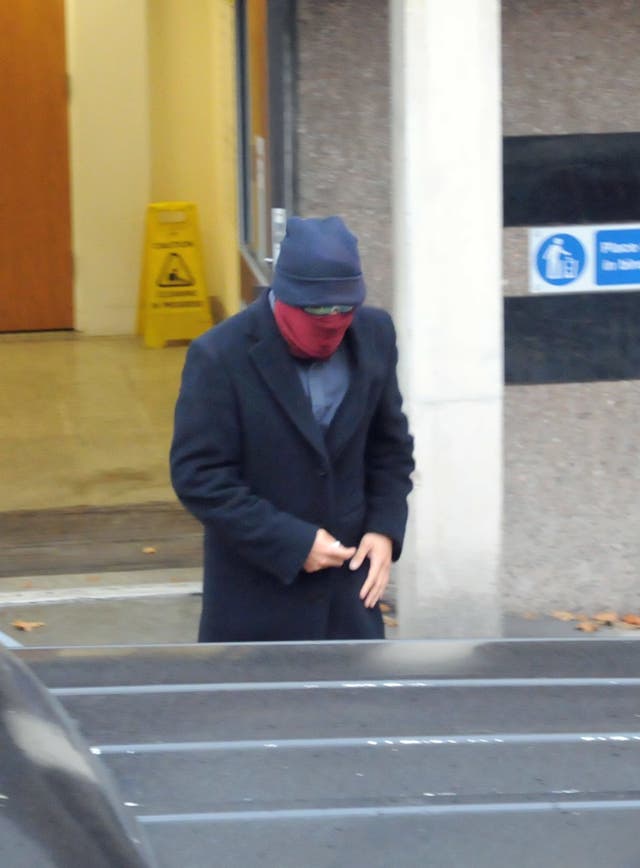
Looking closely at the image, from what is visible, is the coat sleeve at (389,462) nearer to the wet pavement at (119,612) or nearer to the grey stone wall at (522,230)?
the wet pavement at (119,612)

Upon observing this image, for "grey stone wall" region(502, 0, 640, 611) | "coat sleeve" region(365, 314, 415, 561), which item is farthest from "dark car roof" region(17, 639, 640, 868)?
"grey stone wall" region(502, 0, 640, 611)

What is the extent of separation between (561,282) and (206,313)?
540cm

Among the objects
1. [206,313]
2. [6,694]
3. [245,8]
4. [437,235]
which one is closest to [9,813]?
[6,694]

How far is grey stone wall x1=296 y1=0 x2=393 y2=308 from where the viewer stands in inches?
225

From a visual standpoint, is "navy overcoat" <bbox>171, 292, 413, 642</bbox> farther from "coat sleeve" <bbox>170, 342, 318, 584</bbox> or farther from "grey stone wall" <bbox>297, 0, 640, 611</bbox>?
"grey stone wall" <bbox>297, 0, 640, 611</bbox>

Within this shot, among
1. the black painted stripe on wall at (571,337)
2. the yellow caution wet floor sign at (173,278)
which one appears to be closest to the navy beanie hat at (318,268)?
the black painted stripe on wall at (571,337)

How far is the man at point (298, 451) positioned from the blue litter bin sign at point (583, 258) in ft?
7.22

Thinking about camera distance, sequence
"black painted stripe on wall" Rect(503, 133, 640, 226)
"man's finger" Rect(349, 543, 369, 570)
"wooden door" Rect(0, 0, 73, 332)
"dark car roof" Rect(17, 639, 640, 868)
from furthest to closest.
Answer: "wooden door" Rect(0, 0, 73, 332), "black painted stripe on wall" Rect(503, 133, 640, 226), "man's finger" Rect(349, 543, 369, 570), "dark car roof" Rect(17, 639, 640, 868)

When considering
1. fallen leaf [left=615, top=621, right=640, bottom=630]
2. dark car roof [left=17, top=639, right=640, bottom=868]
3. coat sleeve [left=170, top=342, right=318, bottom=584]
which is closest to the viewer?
dark car roof [left=17, top=639, right=640, bottom=868]

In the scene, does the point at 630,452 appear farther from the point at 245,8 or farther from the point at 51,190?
the point at 51,190

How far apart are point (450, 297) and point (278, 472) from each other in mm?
1856

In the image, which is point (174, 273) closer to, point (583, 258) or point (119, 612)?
point (119, 612)

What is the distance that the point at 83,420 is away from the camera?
8.88 metres

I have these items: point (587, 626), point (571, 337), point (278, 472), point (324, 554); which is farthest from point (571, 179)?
point (324, 554)
